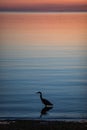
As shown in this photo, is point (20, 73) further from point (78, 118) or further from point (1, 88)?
point (78, 118)

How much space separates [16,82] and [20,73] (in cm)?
9

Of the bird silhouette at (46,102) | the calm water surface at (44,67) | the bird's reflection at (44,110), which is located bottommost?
the bird's reflection at (44,110)

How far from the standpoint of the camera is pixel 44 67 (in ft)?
20.0

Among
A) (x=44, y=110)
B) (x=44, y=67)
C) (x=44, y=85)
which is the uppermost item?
(x=44, y=67)

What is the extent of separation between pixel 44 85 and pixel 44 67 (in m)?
0.16

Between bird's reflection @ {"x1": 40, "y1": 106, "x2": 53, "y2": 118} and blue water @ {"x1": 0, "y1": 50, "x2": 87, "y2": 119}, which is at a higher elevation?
blue water @ {"x1": 0, "y1": 50, "x2": 87, "y2": 119}

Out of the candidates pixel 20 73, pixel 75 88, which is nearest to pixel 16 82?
pixel 20 73

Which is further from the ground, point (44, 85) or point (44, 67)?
point (44, 67)

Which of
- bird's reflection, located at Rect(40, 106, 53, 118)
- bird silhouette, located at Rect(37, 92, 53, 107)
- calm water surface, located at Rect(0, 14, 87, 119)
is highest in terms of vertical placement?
calm water surface, located at Rect(0, 14, 87, 119)

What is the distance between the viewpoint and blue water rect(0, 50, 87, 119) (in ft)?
19.9

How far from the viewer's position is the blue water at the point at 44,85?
19.9ft

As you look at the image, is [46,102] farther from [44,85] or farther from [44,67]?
[44,67]

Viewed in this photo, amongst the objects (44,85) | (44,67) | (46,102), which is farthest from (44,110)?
(44,67)

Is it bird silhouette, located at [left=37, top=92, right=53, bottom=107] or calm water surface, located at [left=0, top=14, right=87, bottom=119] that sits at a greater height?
calm water surface, located at [left=0, top=14, right=87, bottom=119]
